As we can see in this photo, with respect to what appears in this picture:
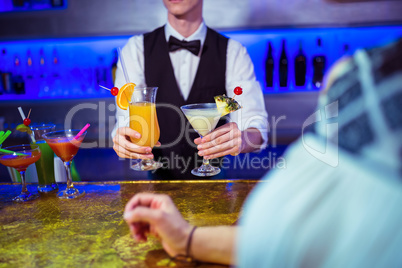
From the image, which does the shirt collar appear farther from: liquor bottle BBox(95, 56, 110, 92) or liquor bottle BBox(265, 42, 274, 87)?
liquor bottle BBox(95, 56, 110, 92)

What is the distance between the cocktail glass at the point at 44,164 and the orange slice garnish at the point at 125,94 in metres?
0.37

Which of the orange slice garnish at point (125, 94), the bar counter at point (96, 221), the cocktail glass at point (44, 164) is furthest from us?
the orange slice garnish at point (125, 94)

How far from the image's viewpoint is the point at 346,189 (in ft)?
1.86

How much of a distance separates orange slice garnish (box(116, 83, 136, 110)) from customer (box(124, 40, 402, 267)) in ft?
4.12

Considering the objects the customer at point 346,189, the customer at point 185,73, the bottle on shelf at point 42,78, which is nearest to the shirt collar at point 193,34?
the customer at point 185,73

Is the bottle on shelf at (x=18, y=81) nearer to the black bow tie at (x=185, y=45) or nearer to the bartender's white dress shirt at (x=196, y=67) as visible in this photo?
the bartender's white dress shirt at (x=196, y=67)

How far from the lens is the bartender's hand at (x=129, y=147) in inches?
71.1

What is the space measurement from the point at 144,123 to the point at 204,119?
0.32 metres

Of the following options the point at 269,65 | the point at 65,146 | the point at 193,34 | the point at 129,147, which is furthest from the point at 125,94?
the point at 269,65

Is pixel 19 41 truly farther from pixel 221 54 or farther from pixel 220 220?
pixel 220 220

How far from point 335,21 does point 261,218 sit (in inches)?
124

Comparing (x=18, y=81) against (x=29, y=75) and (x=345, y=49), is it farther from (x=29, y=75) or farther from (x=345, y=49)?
(x=345, y=49)

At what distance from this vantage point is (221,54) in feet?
8.89

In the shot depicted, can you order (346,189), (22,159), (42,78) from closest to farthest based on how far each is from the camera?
(346,189)
(22,159)
(42,78)
